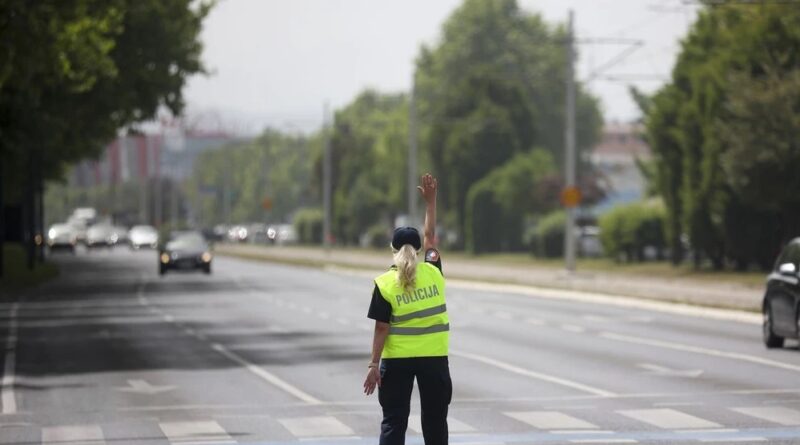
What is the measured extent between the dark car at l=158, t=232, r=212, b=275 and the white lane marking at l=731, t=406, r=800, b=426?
5256cm

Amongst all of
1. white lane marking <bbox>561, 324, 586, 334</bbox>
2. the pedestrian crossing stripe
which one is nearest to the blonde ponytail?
the pedestrian crossing stripe

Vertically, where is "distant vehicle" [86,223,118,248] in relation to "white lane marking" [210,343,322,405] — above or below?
above

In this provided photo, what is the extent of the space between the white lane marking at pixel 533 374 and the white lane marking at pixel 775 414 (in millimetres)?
2224

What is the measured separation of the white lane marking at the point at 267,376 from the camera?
20.7 meters

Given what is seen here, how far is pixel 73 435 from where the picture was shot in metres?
17.2

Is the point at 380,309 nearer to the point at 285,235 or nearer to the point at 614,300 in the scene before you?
the point at 614,300

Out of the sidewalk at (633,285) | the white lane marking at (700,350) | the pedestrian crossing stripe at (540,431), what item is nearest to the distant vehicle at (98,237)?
the sidewalk at (633,285)

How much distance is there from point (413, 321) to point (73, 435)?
654 centimetres

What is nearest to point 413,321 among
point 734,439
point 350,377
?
point 734,439

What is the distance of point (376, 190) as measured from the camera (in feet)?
443

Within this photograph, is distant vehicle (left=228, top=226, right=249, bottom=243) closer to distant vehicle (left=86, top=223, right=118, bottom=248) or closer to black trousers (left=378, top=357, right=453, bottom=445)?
distant vehicle (left=86, top=223, right=118, bottom=248)

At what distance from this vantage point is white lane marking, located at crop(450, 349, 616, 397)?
21028 millimetres

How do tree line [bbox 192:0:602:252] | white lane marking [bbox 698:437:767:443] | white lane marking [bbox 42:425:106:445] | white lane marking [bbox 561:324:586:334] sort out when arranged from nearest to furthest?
white lane marking [bbox 698:437:767:443], white lane marking [bbox 42:425:106:445], white lane marking [bbox 561:324:586:334], tree line [bbox 192:0:602:252]

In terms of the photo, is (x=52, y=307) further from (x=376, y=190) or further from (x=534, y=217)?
(x=376, y=190)
